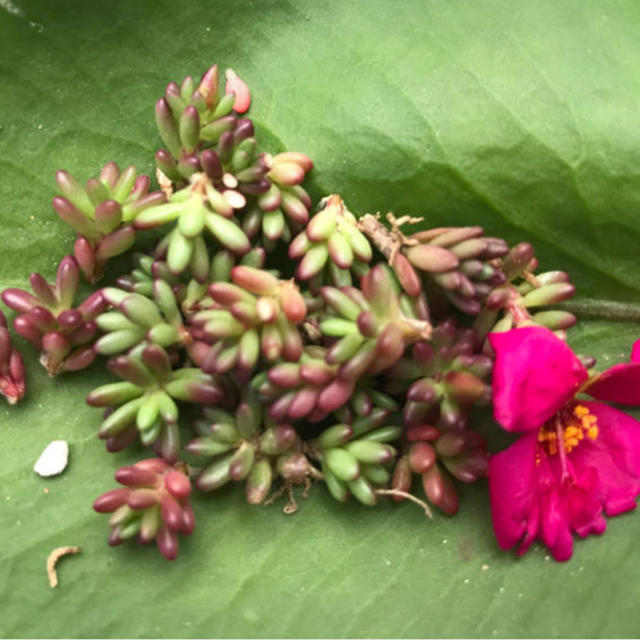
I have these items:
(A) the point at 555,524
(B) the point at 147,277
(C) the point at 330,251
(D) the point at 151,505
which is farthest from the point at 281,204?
(A) the point at 555,524

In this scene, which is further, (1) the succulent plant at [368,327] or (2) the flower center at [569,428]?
(2) the flower center at [569,428]

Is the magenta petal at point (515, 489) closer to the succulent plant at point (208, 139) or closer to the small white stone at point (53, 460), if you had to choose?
the succulent plant at point (208, 139)

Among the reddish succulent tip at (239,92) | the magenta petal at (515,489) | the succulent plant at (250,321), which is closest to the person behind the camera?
the succulent plant at (250,321)

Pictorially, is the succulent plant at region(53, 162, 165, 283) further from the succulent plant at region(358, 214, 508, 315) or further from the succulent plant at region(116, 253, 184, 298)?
the succulent plant at region(358, 214, 508, 315)

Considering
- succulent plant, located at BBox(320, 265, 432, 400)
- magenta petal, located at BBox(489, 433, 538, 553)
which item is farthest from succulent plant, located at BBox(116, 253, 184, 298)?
magenta petal, located at BBox(489, 433, 538, 553)

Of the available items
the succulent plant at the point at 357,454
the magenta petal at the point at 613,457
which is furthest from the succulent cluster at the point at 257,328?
the magenta petal at the point at 613,457

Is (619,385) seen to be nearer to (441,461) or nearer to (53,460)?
(441,461)

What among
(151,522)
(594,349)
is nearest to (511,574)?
(594,349)

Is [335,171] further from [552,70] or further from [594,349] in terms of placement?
[594,349]
